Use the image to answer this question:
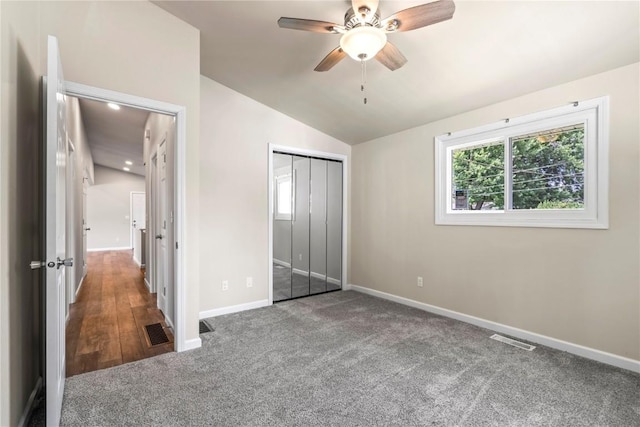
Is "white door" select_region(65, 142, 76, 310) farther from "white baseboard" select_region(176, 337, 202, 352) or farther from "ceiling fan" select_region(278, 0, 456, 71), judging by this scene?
"ceiling fan" select_region(278, 0, 456, 71)

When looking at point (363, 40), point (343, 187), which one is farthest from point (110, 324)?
point (363, 40)

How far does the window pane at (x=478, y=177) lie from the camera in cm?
326

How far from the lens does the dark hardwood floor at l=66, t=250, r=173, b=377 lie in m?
2.55

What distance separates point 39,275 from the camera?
82.4 inches

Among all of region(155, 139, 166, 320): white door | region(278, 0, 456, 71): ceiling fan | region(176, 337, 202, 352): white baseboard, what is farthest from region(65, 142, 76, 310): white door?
region(278, 0, 456, 71): ceiling fan

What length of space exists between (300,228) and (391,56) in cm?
273

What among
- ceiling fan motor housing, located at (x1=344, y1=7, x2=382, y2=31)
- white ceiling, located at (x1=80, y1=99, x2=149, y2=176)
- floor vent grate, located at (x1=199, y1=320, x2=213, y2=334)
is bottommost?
floor vent grate, located at (x1=199, y1=320, x2=213, y2=334)

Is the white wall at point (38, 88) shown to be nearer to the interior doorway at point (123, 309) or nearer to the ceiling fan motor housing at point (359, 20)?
the interior doorway at point (123, 309)

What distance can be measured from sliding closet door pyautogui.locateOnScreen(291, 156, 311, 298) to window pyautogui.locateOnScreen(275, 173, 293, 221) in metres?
0.08

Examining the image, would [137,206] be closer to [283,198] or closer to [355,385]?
[283,198]

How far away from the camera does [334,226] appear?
477 cm

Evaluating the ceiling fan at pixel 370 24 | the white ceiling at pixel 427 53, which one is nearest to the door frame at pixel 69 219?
the white ceiling at pixel 427 53

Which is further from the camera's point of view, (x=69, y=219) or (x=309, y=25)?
(x=69, y=219)

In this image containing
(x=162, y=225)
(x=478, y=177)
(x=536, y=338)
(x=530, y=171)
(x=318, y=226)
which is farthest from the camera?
(x=318, y=226)
